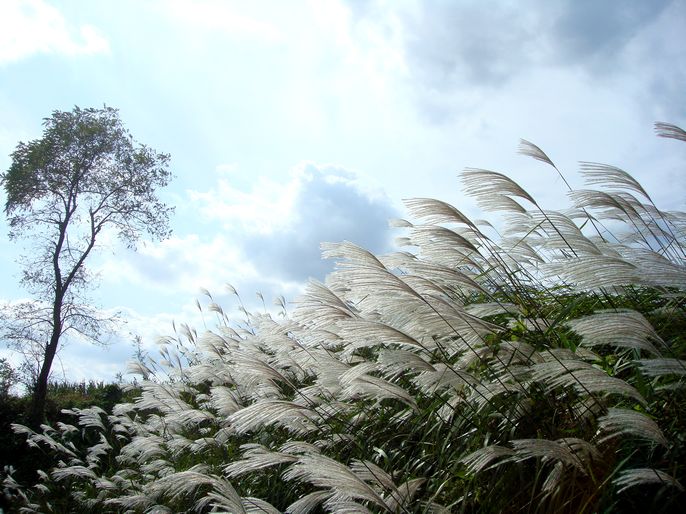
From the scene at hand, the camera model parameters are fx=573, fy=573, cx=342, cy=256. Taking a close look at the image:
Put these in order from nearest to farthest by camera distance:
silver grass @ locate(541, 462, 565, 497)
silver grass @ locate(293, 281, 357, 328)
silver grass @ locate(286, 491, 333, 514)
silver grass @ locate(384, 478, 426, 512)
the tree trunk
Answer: silver grass @ locate(541, 462, 565, 497) < silver grass @ locate(384, 478, 426, 512) < silver grass @ locate(286, 491, 333, 514) < silver grass @ locate(293, 281, 357, 328) < the tree trunk

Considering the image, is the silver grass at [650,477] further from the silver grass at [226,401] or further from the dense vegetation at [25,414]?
the dense vegetation at [25,414]

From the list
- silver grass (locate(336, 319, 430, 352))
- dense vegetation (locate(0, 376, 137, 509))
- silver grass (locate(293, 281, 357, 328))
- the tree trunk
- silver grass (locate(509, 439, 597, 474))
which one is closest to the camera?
silver grass (locate(509, 439, 597, 474))

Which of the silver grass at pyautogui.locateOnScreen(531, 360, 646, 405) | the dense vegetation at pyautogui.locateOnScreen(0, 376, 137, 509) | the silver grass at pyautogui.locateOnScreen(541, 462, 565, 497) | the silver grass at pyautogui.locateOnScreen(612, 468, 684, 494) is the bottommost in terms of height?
the silver grass at pyautogui.locateOnScreen(612, 468, 684, 494)

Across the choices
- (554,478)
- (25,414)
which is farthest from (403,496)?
(25,414)

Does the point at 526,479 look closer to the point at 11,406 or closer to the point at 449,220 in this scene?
the point at 449,220

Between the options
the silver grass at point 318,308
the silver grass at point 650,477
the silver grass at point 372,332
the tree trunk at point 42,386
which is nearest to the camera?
the silver grass at point 650,477

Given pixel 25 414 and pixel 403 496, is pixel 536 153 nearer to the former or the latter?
pixel 403 496

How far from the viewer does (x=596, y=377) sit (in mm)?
2006

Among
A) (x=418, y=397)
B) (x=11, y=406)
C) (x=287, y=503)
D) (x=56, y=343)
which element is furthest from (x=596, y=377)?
(x=56, y=343)

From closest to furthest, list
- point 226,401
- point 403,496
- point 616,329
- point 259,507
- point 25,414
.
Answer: point 616,329, point 403,496, point 259,507, point 226,401, point 25,414

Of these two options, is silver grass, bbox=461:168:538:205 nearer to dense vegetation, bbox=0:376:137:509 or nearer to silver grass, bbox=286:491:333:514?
silver grass, bbox=286:491:333:514

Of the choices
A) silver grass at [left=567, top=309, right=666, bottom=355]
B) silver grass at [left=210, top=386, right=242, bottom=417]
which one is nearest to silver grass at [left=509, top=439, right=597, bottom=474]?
silver grass at [left=567, top=309, right=666, bottom=355]

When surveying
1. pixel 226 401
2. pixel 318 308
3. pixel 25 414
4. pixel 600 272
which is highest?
pixel 25 414

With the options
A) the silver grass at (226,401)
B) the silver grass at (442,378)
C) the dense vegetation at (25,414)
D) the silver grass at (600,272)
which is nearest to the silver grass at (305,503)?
the silver grass at (442,378)
